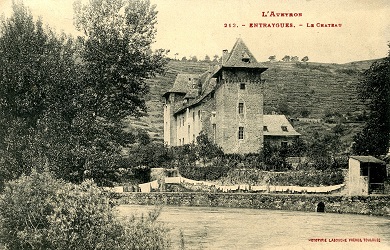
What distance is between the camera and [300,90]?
97250 mm

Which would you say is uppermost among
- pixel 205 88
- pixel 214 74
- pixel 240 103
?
pixel 214 74

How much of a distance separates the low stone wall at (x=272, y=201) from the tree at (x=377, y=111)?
7319 mm

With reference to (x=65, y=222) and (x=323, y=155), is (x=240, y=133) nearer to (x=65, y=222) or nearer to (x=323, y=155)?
(x=323, y=155)

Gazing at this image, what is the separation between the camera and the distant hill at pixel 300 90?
282 ft

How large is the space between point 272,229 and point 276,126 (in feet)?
97.6

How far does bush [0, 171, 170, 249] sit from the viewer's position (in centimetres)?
1553

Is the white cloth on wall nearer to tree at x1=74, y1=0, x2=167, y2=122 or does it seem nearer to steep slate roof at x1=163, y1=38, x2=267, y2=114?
steep slate roof at x1=163, y1=38, x2=267, y2=114

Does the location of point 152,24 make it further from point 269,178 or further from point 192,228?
point 269,178

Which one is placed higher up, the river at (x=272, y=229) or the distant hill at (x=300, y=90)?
the distant hill at (x=300, y=90)

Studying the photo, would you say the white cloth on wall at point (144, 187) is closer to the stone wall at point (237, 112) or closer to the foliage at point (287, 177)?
the foliage at point (287, 177)

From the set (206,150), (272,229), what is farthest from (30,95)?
(206,150)

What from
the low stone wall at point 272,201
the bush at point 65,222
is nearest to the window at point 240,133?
the low stone wall at point 272,201

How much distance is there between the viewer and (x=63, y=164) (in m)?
22.5

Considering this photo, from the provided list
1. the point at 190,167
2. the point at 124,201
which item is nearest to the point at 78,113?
the point at 124,201
